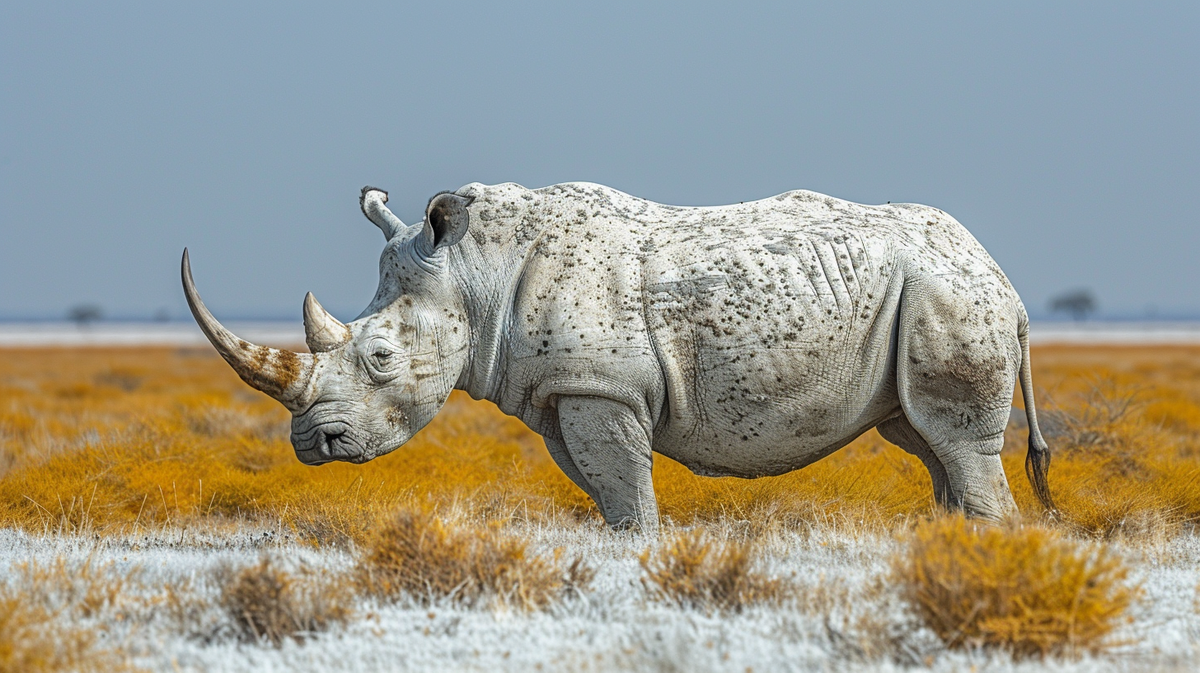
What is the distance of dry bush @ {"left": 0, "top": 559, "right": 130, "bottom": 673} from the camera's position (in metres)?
3.82

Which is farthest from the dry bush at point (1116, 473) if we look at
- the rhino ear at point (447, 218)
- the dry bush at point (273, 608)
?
the dry bush at point (273, 608)

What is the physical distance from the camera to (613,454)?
6.01 meters

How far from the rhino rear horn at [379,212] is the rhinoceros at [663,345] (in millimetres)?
427

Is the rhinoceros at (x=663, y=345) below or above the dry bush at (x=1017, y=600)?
above

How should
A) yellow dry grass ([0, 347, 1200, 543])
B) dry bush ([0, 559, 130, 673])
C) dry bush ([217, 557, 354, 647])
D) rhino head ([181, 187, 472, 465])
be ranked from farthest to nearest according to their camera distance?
1. yellow dry grass ([0, 347, 1200, 543])
2. rhino head ([181, 187, 472, 465])
3. dry bush ([217, 557, 354, 647])
4. dry bush ([0, 559, 130, 673])

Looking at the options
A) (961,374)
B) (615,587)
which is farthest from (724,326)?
(615,587)

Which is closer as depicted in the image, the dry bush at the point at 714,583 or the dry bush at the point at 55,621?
the dry bush at the point at 55,621

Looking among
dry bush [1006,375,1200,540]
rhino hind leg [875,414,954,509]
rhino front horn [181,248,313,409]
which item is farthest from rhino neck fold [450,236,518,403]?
dry bush [1006,375,1200,540]

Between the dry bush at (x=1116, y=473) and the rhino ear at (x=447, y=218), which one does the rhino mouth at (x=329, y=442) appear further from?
the dry bush at (x=1116, y=473)

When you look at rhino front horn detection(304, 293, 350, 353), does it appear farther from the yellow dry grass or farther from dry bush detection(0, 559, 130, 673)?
dry bush detection(0, 559, 130, 673)

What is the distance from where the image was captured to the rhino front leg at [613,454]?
5.95m

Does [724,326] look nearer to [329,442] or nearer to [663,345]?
[663,345]

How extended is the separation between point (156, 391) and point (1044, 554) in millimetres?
26482

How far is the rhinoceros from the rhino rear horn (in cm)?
43
